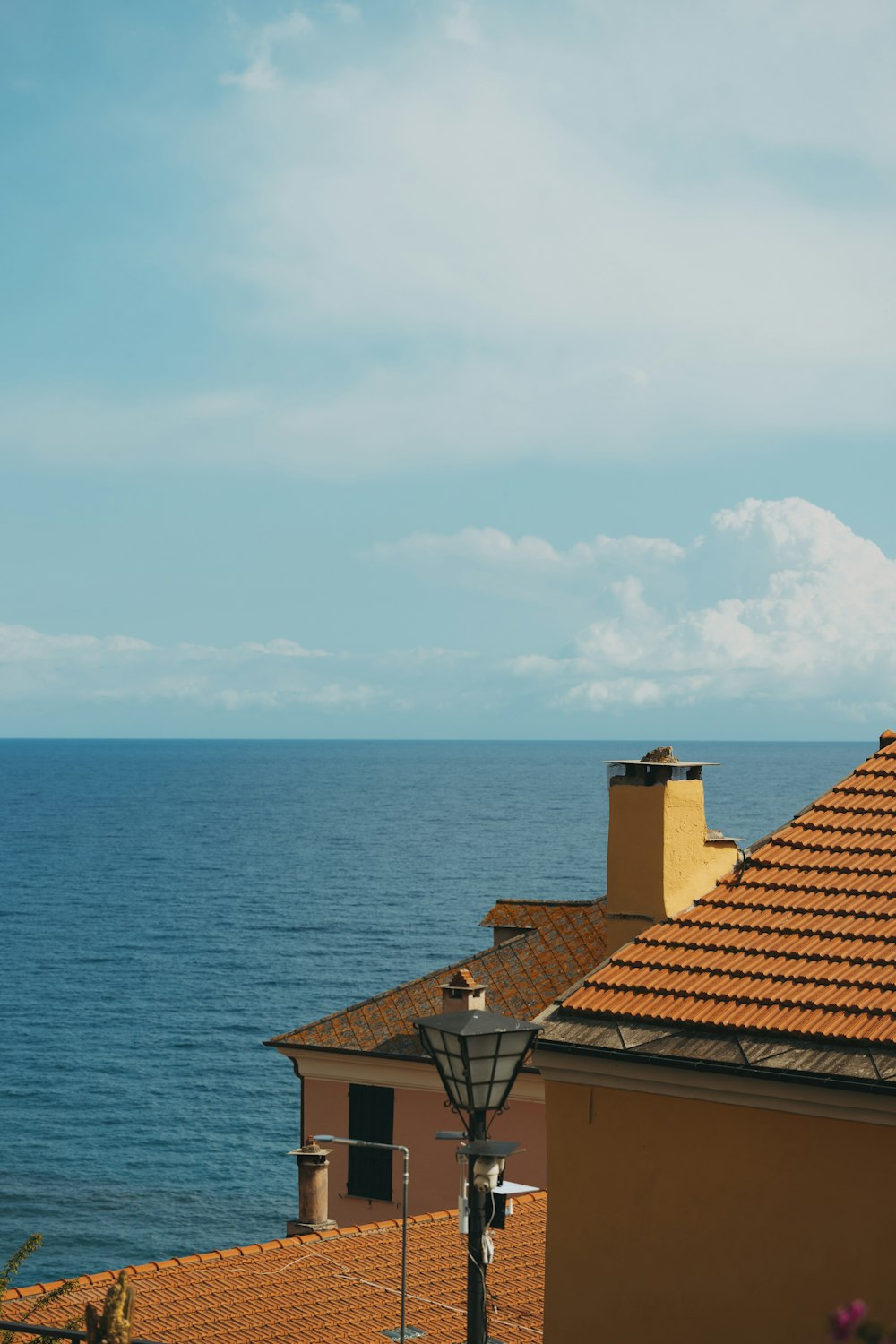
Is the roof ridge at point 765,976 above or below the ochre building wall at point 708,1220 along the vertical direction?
above

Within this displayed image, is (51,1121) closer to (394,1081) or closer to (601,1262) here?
(394,1081)

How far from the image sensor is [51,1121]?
57.2 metres

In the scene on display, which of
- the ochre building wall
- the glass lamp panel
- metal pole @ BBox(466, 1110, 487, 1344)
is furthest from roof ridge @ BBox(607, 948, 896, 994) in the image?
metal pole @ BBox(466, 1110, 487, 1344)

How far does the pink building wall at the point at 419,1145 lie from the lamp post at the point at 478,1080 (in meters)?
13.5

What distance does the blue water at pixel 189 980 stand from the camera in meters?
48.9

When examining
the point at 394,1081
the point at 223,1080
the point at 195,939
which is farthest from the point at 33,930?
the point at 394,1081

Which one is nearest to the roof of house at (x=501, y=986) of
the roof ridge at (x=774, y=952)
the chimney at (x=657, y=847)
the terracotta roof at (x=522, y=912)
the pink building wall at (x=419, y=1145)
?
the terracotta roof at (x=522, y=912)

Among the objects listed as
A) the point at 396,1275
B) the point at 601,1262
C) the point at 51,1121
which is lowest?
the point at 51,1121

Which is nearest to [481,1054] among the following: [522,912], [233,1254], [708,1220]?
[708,1220]

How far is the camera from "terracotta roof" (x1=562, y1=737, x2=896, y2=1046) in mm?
9359

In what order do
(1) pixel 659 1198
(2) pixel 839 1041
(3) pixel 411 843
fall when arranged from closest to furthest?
(2) pixel 839 1041 → (1) pixel 659 1198 → (3) pixel 411 843

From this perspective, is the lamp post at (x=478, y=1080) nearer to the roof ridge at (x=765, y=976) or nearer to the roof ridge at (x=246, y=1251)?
the roof ridge at (x=765, y=976)

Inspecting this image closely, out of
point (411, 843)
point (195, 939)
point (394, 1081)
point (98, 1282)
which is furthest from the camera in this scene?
point (411, 843)

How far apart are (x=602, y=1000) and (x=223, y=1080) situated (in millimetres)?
55940
